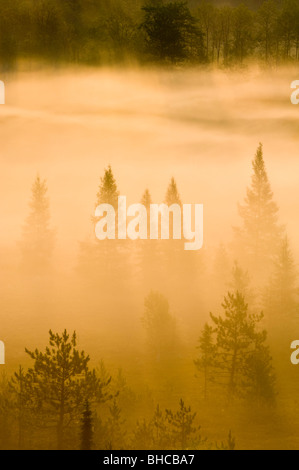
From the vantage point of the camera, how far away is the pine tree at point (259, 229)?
78000mm

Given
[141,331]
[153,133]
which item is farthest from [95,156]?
[141,331]

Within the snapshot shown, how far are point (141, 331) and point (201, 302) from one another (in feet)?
28.5

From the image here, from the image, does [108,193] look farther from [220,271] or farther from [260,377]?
[260,377]

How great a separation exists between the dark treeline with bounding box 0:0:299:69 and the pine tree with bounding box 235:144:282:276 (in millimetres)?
34376

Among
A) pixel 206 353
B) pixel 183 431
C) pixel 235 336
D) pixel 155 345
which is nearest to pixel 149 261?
pixel 155 345

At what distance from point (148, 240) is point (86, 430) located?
1410 inches

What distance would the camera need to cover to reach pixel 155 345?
63094 mm

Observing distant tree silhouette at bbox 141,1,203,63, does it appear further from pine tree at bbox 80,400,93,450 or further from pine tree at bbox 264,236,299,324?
pine tree at bbox 80,400,93,450

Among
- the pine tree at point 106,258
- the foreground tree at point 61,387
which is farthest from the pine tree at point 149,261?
the foreground tree at point 61,387

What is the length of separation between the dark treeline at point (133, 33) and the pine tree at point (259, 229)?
34.4 m

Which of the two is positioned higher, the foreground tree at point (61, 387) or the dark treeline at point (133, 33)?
the dark treeline at point (133, 33)

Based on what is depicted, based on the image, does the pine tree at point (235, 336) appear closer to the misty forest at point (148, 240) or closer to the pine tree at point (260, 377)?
the misty forest at point (148, 240)
